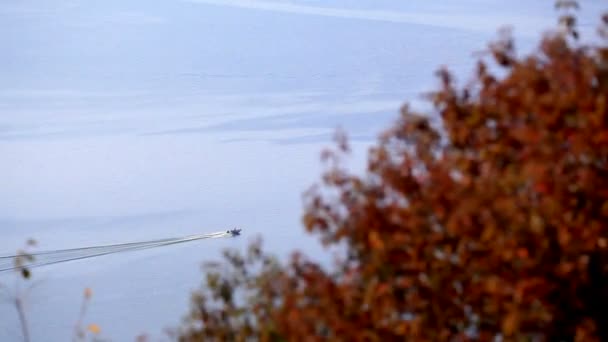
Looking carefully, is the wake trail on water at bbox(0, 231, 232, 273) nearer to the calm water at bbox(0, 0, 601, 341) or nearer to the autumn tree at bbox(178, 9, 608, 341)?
the calm water at bbox(0, 0, 601, 341)

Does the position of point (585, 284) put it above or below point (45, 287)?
below

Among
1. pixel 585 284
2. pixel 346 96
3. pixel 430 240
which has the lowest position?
pixel 585 284

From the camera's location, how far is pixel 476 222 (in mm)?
4660

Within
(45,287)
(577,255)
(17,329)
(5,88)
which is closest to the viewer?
(577,255)

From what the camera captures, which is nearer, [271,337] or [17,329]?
[271,337]

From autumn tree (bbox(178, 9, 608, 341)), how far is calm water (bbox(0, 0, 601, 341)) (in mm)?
4507

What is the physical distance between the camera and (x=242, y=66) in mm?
21953

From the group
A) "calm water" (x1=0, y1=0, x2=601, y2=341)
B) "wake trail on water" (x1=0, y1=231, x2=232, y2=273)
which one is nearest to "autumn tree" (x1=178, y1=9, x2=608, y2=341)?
"calm water" (x1=0, y1=0, x2=601, y2=341)

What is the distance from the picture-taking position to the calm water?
42.7 ft

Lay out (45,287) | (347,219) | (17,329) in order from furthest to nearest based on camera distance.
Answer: (45,287), (17,329), (347,219)

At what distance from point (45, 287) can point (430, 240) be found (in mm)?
8975

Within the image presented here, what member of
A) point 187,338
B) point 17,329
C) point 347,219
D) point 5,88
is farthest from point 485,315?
point 5,88

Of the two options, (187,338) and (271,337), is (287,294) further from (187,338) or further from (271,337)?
(187,338)

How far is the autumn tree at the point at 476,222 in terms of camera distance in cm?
458
